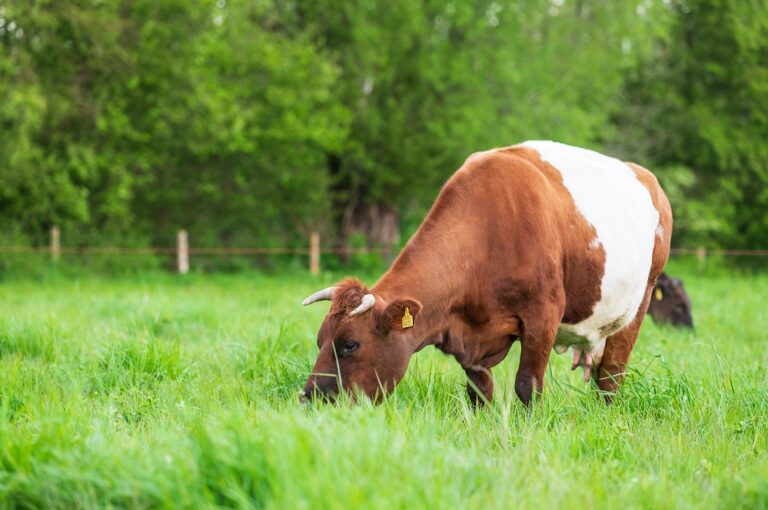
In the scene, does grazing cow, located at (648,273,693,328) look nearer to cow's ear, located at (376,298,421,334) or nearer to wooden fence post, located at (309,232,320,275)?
cow's ear, located at (376,298,421,334)

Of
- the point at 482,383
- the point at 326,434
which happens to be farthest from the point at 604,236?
the point at 326,434

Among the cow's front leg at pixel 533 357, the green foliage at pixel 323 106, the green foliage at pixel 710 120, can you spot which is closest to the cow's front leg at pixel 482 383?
the cow's front leg at pixel 533 357

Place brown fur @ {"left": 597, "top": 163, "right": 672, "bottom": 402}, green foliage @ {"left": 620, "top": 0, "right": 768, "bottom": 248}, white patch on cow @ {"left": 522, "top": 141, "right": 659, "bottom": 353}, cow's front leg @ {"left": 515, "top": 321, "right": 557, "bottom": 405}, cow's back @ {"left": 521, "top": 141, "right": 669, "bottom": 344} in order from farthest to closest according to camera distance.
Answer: green foliage @ {"left": 620, "top": 0, "right": 768, "bottom": 248} → brown fur @ {"left": 597, "top": 163, "right": 672, "bottom": 402} → white patch on cow @ {"left": 522, "top": 141, "right": 659, "bottom": 353} → cow's back @ {"left": 521, "top": 141, "right": 669, "bottom": 344} → cow's front leg @ {"left": 515, "top": 321, "right": 557, "bottom": 405}

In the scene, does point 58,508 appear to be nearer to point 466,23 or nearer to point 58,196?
point 58,196

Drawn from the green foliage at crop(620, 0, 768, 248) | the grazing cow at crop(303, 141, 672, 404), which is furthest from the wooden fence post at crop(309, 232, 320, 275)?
the grazing cow at crop(303, 141, 672, 404)

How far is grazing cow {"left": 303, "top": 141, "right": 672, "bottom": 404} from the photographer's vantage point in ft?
15.4

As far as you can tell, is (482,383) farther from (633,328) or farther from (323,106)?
(323,106)

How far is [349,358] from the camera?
15.3ft

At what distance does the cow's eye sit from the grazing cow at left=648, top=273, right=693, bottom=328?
6230 mm

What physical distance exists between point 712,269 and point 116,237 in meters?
15.9

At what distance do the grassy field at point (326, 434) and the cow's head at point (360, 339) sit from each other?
21 centimetres

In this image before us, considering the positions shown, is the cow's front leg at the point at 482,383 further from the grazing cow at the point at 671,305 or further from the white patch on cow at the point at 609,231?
the grazing cow at the point at 671,305

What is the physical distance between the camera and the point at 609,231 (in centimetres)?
566

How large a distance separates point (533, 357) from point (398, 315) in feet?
3.27
